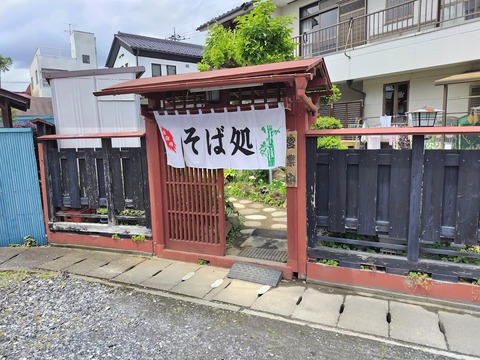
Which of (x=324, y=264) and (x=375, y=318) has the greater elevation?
(x=324, y=264)

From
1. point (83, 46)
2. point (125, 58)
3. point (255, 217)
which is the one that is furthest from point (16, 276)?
point (83, 46)

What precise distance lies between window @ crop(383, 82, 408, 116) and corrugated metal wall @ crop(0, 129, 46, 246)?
13.9 m

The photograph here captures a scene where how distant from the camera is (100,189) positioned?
6.36 meters

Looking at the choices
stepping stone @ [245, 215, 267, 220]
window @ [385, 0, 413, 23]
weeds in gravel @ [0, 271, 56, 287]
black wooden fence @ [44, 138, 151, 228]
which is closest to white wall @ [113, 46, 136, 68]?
window @ [385, 0, 413, 23]

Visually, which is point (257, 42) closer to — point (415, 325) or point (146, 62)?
point (415, 325)

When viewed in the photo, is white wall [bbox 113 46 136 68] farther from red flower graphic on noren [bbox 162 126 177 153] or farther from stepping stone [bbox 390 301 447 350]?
stepping stone [bbox 390 301 447 350]

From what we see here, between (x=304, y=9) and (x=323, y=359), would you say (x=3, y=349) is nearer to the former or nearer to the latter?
(x=323, y=359)

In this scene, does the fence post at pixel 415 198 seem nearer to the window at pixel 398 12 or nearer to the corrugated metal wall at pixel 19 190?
the corrugated metal wall at pixel 19 190

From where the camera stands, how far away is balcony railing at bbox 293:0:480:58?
12.0 meters

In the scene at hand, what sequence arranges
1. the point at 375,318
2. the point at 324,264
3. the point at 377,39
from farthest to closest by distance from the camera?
the point at 377,39, the point at 324,264, the point at 375,318

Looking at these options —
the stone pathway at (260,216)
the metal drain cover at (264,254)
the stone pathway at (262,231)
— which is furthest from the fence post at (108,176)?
the stone pathway at (260,216)

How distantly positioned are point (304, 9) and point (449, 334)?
1697 cm

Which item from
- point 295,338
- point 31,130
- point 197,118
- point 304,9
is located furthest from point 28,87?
point 295,338

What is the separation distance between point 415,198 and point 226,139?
287 cm
